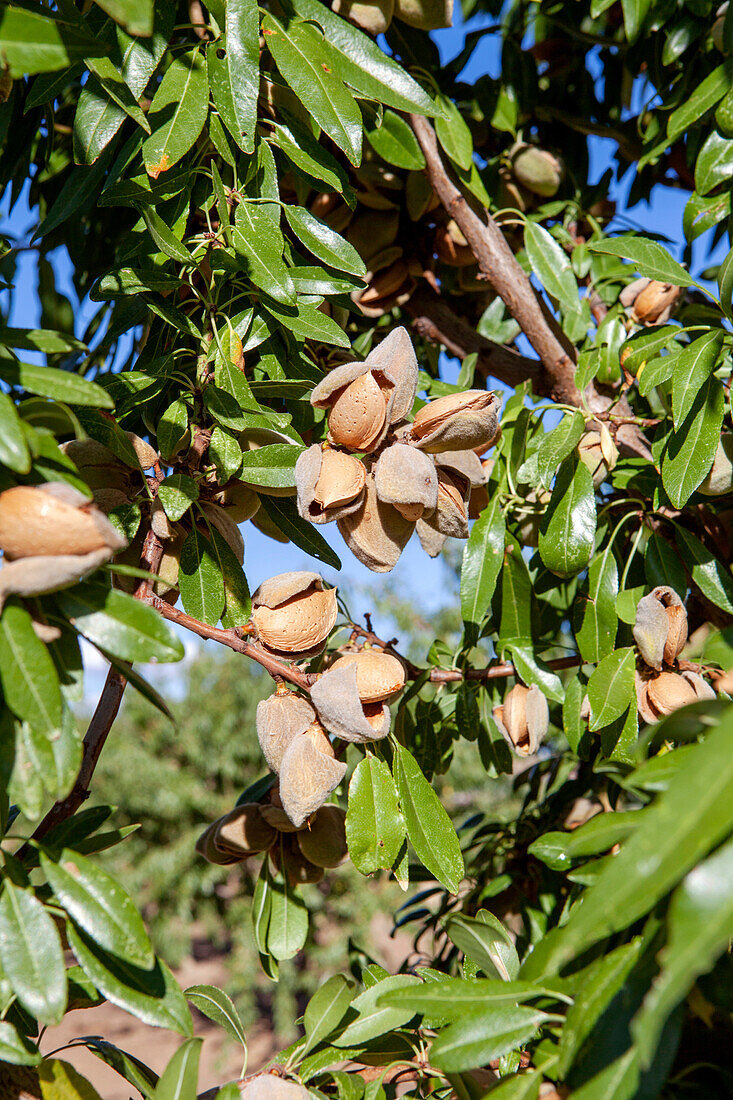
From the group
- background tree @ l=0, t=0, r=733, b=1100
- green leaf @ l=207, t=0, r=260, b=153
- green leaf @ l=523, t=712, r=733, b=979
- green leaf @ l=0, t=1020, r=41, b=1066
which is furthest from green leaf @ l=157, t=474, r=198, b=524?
green leaf @ l=523, t=712, r=733, b=979

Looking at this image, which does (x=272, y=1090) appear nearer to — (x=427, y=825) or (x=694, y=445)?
(x=427, y=825)

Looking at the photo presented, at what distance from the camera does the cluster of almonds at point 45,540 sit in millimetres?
530

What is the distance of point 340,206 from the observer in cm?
125

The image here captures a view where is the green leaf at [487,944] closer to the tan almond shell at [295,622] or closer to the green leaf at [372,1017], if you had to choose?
the green leaf at [372,1017]

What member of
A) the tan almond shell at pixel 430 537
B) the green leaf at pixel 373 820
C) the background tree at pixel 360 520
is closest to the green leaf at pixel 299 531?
the background tree at pixel 360 520

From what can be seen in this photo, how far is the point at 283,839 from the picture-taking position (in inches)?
40.3

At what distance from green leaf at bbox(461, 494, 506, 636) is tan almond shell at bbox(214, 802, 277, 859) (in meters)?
0.35

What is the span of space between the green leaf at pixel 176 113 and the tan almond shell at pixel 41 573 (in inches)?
17.5

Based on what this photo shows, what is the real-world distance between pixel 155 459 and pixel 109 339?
0.20 metres

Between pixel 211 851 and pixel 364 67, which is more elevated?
pixel 364 67

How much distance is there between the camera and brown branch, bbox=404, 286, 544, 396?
4.44 feet

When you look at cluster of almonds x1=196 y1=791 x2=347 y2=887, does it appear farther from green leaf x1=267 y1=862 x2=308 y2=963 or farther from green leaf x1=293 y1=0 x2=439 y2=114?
green leaf x1=293 y1=0 x2=439 y2=114

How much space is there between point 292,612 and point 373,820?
0.73ft

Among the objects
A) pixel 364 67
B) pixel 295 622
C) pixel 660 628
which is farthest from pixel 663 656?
pixel 364 67
